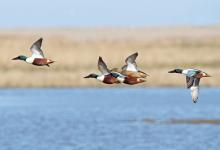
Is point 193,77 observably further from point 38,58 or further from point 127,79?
point 38,58

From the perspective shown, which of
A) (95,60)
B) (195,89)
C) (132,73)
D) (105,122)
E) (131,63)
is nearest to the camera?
(132,73)

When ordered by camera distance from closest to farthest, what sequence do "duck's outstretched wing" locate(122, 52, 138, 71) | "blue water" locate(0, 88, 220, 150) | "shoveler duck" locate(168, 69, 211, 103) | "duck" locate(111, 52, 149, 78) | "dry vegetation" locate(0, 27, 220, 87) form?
"shoveler duck" locate(168, 69, 211, 103)
"duck" locate(111, 52, 149, 78)
"duck's outstretched wing" locate(122, 52, 138, 71)
"blue water" locate(0, 88, 220, 150)
"dry vegetation" locate(0, 27, 220, 87)

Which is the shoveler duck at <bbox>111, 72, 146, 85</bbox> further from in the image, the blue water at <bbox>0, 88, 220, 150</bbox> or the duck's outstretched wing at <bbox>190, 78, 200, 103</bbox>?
the blue water at <bbox>0, 88, 220, 150</bbox>

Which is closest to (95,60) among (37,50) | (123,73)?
(37,50)

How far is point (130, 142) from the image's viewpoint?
44.7 meters

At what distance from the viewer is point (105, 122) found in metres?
52.8

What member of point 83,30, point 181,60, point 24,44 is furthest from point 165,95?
point 83,30

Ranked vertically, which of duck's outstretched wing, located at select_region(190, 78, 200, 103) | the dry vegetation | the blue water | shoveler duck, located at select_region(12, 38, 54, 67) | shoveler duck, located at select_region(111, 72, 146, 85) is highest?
shoveler duck, located at select_region(12, 38, 54, 67)

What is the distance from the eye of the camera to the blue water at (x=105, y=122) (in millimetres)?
43562

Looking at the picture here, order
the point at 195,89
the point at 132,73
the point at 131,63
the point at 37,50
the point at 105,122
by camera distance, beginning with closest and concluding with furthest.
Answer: the point at 132,73
the point at 131,63
the point at 37,50
the point at 195,89
the point at 105,122

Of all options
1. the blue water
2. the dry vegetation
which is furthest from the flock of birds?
the dry vegetation

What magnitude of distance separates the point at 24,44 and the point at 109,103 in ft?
50.9

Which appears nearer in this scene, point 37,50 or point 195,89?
point 37,50

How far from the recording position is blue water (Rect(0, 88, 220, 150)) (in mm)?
43562
